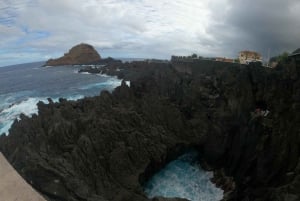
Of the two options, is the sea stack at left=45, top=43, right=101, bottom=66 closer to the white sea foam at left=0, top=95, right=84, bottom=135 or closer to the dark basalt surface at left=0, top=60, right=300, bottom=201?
the white sea foam at left=0, top=95, right=84, bottom=135

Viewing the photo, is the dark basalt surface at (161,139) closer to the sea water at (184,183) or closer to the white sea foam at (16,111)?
the sea water at (184,183)

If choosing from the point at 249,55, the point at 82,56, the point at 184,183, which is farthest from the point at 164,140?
the point at 82,56

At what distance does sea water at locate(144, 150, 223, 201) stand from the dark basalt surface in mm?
735

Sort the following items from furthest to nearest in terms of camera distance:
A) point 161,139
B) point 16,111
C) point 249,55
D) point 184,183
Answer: point 249,55 → point 16,111 → point 161,139 → point 184,183

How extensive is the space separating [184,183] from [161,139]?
388 cm

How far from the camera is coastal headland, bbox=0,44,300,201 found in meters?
15.8

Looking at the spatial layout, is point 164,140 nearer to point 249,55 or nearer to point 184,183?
point 184,183

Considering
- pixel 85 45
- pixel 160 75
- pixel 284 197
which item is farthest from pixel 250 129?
pixel 85 45

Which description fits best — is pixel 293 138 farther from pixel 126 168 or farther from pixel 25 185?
pixel 25 185

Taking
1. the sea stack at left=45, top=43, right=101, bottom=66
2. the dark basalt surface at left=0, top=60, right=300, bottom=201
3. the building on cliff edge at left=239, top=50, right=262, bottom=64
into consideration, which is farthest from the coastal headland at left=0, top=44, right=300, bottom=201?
the sea stack at left=45, top=43, right=101, bottom=66

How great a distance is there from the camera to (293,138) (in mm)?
17109

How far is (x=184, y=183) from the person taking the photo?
2228cm

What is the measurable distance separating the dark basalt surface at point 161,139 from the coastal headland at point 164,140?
0.21ft

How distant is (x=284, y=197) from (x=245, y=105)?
11.2m
